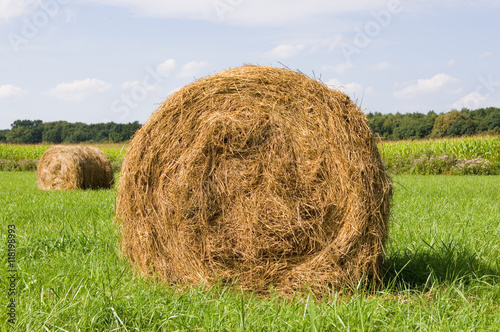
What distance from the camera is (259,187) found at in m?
3.96

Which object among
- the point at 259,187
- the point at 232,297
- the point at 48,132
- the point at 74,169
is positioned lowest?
the point at 232,297

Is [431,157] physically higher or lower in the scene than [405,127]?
lower

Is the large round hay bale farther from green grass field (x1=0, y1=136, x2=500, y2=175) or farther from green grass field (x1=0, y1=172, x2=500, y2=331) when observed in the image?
green grass field (x1=0, y1=136, x2=500, y2=175)

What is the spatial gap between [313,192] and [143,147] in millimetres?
1542

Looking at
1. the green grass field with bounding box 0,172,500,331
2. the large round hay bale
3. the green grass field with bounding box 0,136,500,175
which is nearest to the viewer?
the green grass field with bounding box 0,172,500,331

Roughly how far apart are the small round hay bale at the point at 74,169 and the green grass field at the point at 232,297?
6.95 metres

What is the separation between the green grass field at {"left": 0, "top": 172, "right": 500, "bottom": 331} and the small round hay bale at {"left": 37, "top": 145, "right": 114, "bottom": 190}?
695cm

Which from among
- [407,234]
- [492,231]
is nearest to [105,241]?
[407,234]

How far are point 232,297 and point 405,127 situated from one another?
52187 millimetres

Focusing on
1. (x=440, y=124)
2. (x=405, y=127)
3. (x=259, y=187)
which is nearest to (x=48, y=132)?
(x=405, y=127)

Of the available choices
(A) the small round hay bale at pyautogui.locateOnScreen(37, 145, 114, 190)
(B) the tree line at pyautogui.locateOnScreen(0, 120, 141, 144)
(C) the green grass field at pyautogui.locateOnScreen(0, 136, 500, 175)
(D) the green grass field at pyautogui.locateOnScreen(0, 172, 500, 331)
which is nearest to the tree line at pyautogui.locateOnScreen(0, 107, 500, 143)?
(B) the tree line at pyautogui.locateOnScreen(0, 120, 141, 144)

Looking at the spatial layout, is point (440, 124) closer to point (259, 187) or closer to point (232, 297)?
point (259, 187)

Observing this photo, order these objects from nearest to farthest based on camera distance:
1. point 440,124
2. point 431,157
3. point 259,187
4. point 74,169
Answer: point 259,187 < point 74,169 < point 431,157 < point 440,124

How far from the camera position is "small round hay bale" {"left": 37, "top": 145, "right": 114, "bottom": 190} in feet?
41.7
